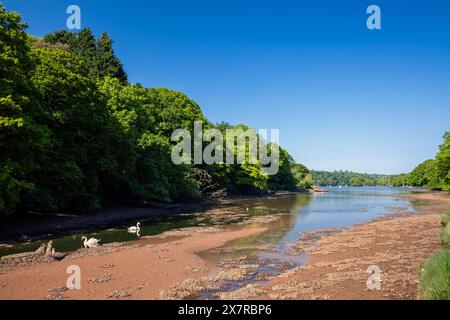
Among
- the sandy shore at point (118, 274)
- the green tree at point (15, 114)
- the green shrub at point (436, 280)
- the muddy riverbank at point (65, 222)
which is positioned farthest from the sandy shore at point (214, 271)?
the muddy riverbank at point (65, 222)

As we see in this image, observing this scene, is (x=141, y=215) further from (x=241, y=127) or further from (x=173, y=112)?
(x=241, y=127)

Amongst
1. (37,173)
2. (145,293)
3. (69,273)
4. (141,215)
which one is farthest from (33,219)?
(145,293)

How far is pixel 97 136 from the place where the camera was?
138 feet

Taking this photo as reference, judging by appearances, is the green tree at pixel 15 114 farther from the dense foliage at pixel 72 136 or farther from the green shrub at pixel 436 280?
the green shrub at pixel 436 280

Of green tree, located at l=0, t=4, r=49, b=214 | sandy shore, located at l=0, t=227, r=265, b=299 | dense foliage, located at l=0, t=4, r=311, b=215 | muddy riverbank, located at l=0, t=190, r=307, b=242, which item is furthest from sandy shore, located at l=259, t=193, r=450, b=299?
dense foliage, located at l=0, t=4, r=311, b=215

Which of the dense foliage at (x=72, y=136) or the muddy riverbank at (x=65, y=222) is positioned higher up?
the dense foliage at (x=72, y=136)

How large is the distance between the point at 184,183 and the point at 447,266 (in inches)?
2021

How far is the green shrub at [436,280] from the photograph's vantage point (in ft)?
38.1

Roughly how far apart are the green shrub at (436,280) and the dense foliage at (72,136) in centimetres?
2529

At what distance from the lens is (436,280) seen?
40.1 ft

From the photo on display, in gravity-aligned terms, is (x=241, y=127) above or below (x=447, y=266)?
above

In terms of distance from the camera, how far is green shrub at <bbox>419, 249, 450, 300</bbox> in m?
11.6

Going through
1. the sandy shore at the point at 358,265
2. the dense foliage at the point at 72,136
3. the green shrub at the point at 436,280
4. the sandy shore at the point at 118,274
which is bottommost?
the sandy shore at the point at 118,274
